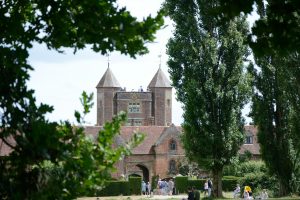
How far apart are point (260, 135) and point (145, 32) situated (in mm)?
32782

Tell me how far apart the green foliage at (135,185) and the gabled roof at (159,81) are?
49968mm

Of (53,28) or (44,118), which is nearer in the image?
(44,118)

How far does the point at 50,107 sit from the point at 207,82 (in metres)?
30.9

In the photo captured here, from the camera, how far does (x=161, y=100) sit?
332ft

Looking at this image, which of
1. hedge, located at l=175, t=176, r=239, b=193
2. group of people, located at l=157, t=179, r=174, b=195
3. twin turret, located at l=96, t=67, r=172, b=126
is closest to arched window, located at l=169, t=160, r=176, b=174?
hedge, located at l=175, t=176, r=239, b=193

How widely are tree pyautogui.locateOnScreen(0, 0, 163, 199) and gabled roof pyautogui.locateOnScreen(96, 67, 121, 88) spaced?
309ft

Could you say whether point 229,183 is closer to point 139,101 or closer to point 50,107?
point 50,107

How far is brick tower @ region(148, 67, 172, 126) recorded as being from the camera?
100812 millimetres

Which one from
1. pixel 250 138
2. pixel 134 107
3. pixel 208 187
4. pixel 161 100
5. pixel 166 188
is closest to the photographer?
pixel 208 187

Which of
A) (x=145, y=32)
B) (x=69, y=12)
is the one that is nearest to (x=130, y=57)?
(x=145, y=32)

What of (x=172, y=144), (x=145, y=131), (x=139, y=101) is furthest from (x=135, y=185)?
(x=139, y=101)

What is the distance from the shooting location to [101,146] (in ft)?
17.1

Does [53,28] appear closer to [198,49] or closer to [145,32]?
[145,32]

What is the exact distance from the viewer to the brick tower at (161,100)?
101m
